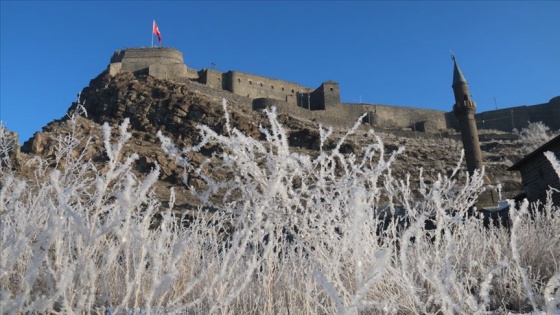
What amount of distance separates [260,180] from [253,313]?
3.42 feet

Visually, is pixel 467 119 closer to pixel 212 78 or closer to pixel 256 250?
pixel 212 78

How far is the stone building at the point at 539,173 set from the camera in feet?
55.4

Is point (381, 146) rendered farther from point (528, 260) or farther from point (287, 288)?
point (528, 260)

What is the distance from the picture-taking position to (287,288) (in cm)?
303

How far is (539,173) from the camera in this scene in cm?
1823

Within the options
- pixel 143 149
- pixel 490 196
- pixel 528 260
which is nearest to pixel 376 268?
pixel 528 260

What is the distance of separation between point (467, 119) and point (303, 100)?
23.1 meters

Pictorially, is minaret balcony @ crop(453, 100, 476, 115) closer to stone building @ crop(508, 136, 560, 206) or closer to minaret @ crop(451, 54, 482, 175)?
minaret @ crop(451, 54, 482, 175)

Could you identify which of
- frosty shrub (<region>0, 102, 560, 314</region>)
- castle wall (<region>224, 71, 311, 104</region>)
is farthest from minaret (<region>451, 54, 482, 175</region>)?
frosty shrub (<region>0, 102, 560, 314</region>)

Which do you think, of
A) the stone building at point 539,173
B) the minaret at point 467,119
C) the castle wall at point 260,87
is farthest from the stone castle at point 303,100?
the stone building at point 539,173

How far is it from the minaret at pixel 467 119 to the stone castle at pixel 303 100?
47.9ft

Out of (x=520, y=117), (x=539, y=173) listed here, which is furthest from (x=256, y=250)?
(x=520, y=117)

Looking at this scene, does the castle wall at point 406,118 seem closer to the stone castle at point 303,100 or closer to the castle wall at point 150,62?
the stone castle at point 303,100

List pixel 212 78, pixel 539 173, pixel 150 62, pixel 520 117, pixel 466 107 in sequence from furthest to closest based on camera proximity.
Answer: pixel 520 117
pixel 212 78
pixel 150 62
pixel 466 107
pixel 539 173
